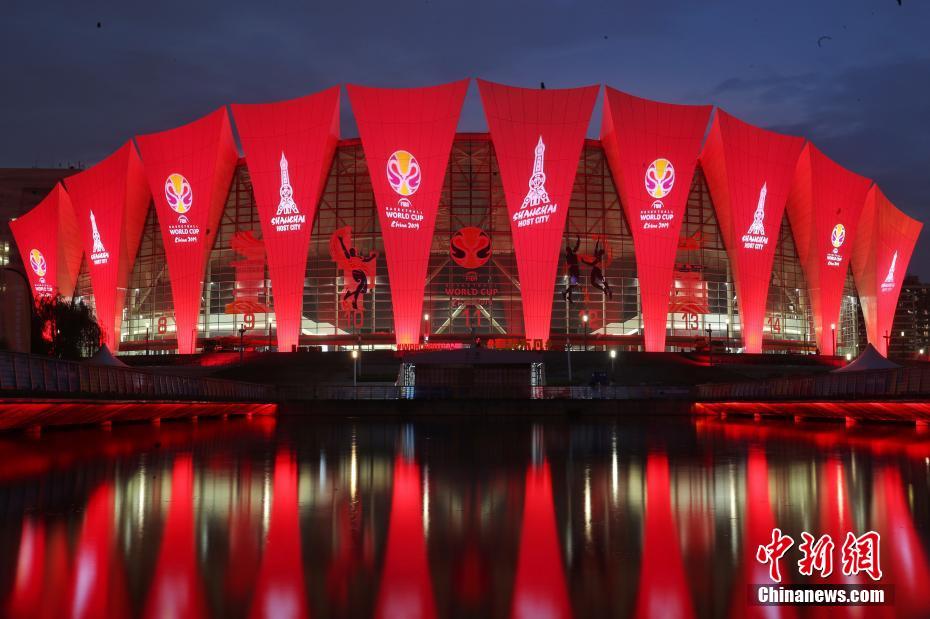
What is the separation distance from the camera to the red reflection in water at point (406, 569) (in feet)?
21.2

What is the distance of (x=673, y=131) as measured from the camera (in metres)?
62.2

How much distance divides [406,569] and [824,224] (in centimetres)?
6807

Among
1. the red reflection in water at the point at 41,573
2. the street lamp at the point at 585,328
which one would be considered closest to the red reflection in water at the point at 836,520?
the red reflection in water at the point at 41,573

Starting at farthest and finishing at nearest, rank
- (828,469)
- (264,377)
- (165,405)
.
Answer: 1. (264,377)
2. (165,405)
3. (828,469)

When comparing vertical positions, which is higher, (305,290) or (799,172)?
(799,172)

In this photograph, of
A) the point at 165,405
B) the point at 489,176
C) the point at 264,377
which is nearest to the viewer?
the point at 165,405

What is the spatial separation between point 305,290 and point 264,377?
19.1m

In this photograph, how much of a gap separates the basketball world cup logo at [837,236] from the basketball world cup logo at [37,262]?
63.0m

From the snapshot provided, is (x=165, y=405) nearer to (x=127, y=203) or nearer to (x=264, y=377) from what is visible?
(x=264, y=377)

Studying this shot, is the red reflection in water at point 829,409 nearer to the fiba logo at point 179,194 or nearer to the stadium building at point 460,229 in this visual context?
the stadium building at point 460,229

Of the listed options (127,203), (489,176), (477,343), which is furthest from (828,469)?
(127,203)

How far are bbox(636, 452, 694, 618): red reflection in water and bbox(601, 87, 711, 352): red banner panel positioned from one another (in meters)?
52.5

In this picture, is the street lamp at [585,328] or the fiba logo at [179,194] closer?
the fiba logo at [179,194]

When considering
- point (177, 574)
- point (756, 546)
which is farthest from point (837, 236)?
point (177, 574)
